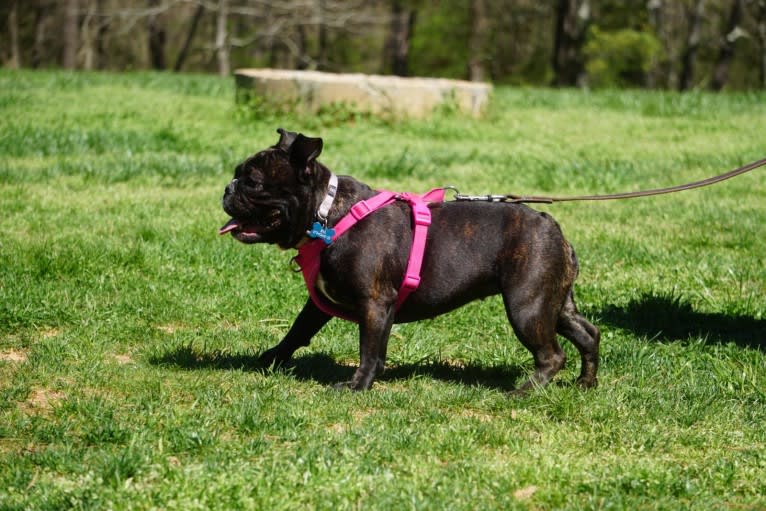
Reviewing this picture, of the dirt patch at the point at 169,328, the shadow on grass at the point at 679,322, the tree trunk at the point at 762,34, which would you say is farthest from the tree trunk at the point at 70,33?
the shadow on grass at the point at 679,322

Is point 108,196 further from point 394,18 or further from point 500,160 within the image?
point 394,18

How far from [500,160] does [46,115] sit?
7.06m

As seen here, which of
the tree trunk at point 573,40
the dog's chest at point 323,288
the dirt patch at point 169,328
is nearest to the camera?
the dog's chest at point 323,288

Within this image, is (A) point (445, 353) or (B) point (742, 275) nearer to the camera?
(A) point (445, 353)

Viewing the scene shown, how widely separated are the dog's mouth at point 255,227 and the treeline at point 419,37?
2757 cm

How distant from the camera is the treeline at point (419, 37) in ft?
118

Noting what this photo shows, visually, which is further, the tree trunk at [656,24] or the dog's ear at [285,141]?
the tree trunk at [656,24]

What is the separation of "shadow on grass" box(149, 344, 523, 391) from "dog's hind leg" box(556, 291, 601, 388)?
443 mm

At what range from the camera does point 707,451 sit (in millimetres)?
4789

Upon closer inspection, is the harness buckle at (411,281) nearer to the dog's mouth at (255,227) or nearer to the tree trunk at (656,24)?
the dog's mouth at (255,227)

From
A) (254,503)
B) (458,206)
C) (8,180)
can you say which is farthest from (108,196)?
(254,503)

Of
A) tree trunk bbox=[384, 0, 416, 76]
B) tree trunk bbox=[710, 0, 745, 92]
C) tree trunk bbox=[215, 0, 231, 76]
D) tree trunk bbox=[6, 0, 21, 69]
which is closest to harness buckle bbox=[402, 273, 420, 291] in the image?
tree trunk bbox=[215, 0, 231, 76]

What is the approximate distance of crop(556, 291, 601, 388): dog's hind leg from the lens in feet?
18.6

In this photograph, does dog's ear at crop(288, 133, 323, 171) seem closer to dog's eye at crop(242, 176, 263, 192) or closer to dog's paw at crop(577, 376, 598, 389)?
dog's eye at crop(242, 176, 263, 192)
